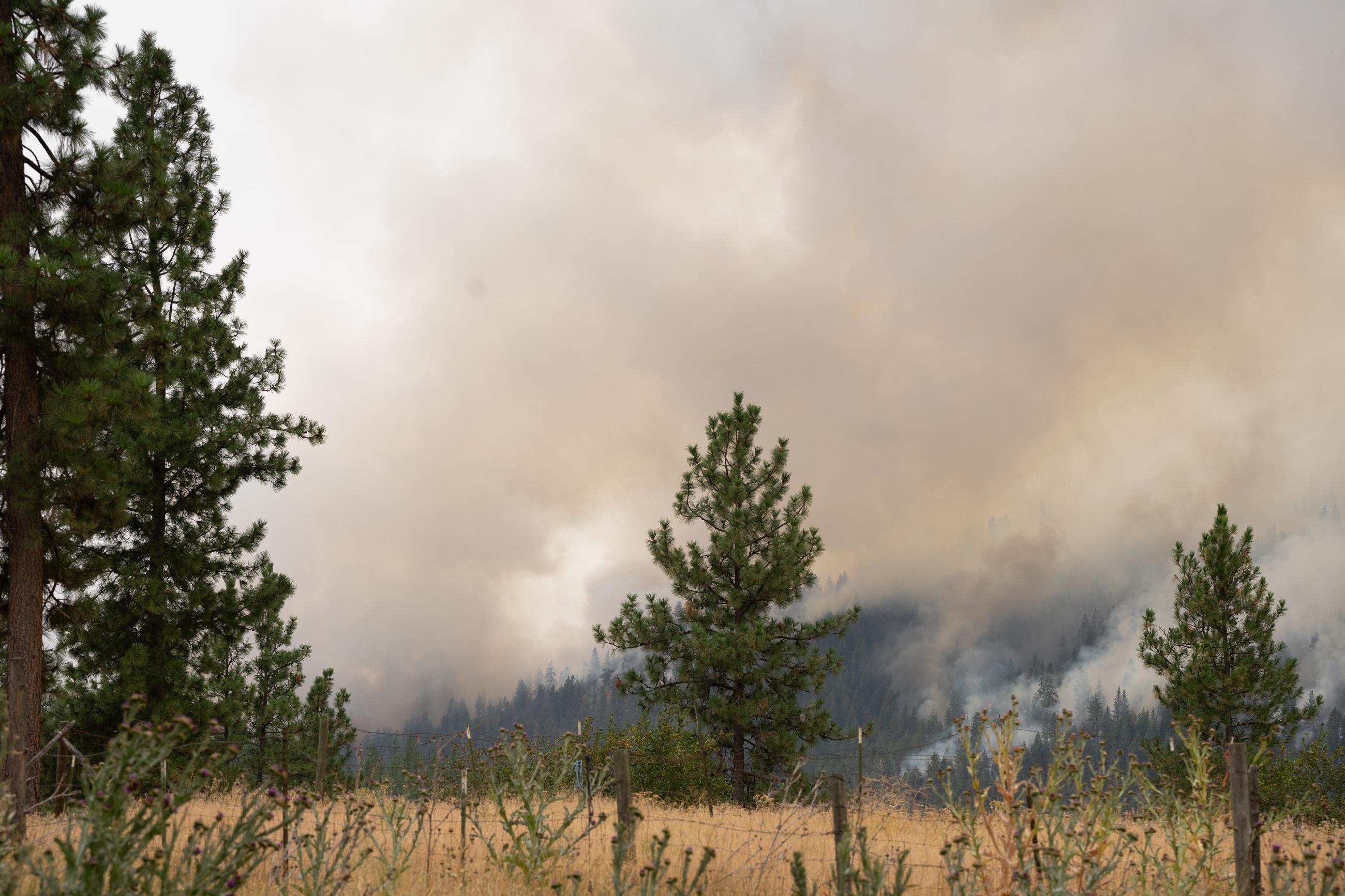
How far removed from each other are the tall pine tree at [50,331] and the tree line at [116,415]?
24mm

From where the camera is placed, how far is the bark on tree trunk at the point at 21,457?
989 centimetres

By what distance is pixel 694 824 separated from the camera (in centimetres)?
1173

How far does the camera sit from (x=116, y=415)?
31.7 feet

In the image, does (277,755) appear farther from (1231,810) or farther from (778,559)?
(1231,810)

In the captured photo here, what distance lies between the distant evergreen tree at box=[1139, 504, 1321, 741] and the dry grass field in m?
7.72

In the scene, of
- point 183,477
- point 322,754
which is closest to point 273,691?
point 183,477

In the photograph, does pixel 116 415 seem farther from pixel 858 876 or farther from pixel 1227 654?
pixel 1227 654

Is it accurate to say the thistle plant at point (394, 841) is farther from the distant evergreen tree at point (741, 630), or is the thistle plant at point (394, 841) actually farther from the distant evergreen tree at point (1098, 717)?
the distant evergreen tree at point (1098, 717)

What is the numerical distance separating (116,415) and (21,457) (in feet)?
4.44

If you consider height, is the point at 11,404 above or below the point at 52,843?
above

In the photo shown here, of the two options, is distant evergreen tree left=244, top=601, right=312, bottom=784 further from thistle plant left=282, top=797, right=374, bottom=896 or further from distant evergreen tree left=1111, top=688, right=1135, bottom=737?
distant evergreen tree left=1111, top=688, right=1135, bottom=737

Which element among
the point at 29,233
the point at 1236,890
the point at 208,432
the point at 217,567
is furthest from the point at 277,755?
the point at 1236,890

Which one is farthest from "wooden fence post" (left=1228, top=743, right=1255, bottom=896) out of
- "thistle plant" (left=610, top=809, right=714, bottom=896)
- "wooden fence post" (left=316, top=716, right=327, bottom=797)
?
"wooden fence post" (left=316, top=716, right=327, bottom=797)

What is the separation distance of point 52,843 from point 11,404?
5.04 m
